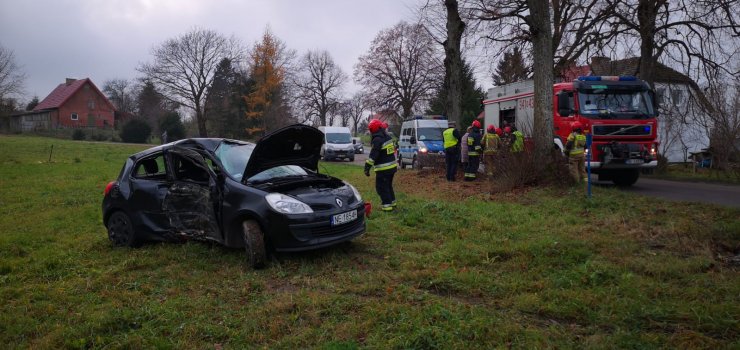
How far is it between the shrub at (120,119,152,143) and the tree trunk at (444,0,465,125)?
43637 mm

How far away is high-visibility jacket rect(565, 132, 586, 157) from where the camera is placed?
11.9m

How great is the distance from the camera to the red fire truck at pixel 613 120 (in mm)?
12367

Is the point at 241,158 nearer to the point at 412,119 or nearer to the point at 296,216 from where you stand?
the point at 296,216

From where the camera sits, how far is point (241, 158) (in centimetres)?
659

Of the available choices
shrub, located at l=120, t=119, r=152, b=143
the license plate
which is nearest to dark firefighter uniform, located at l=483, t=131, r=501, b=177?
the license plate

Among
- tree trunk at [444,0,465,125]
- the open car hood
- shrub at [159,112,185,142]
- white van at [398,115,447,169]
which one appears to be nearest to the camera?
the open car hood

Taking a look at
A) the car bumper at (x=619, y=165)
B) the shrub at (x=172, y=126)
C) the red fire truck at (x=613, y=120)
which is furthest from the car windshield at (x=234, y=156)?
the shrub at (x=172, y=126)

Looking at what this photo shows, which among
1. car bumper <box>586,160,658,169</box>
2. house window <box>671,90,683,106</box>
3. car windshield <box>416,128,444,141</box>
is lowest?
car bumper <box>586,160,658,169</box>

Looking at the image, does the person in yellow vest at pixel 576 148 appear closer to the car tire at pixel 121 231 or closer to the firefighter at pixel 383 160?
the firefighter at pixel 383 160

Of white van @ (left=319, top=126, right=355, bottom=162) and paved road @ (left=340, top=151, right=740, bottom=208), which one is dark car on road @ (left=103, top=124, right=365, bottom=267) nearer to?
paved road @ (left=340, top=151, right=740, bottom=208)

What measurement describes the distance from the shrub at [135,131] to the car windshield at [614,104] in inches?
1935

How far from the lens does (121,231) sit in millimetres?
7148

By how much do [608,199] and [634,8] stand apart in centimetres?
1120

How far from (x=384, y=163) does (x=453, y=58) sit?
8.95 m
